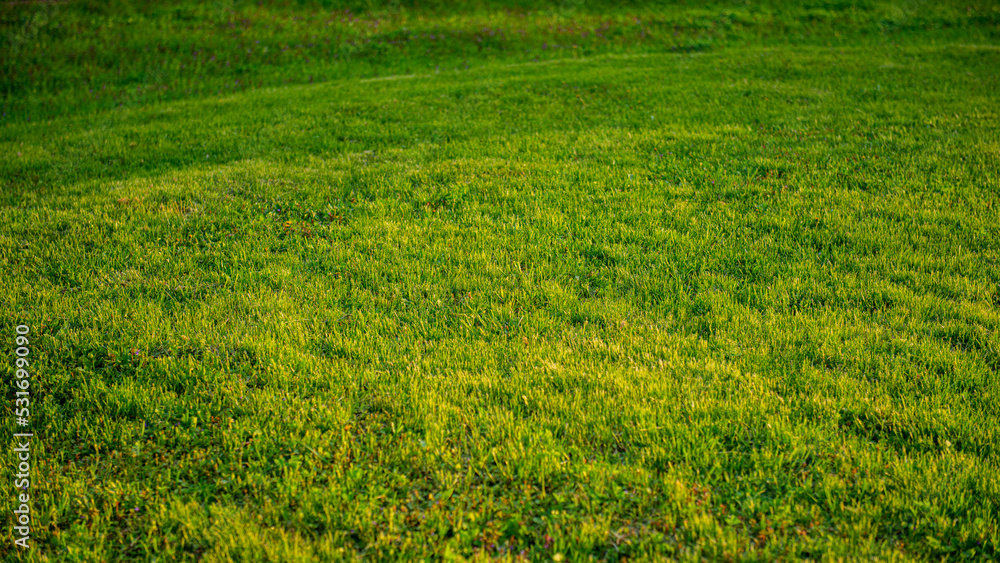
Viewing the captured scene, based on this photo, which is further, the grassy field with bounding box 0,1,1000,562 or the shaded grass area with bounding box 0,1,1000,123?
the shaded grass area with bounding box 0,1,1000,123

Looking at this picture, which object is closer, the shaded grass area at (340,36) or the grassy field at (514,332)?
the grassy field at (514,332)

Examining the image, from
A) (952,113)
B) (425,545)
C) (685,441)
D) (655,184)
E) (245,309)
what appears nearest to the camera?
(425,545)

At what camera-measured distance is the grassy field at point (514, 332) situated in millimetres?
3641

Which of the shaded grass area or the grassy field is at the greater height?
the shaded grass area

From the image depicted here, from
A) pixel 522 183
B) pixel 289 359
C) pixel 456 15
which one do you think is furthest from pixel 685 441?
pixel 456 15

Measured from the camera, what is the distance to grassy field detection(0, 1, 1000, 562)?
3641mm

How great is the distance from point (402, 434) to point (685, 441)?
207cm

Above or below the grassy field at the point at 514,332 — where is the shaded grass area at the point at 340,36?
above

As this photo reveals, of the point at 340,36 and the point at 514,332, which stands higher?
the point at 340,36

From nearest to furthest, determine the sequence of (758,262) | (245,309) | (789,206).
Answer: (245,309) → (758,262) → (789,206)

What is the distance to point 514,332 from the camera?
5.48 meters

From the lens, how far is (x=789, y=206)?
789 cm

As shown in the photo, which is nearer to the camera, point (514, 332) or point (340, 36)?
point (514, 332)

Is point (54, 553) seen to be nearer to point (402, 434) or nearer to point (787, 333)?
point (402, 434)
